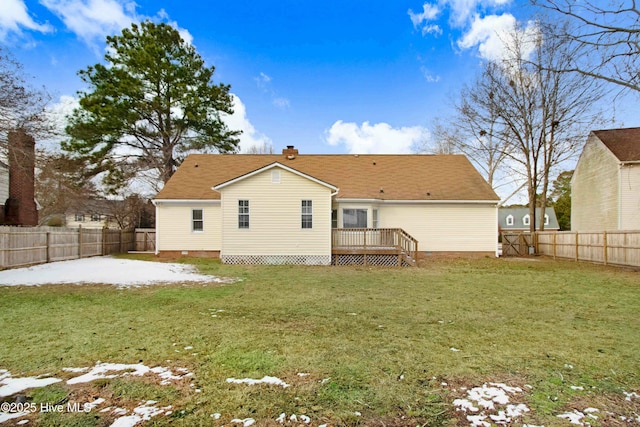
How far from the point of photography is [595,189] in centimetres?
2277

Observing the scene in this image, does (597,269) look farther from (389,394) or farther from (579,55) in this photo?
(389,394)

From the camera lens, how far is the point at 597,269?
14.2 m

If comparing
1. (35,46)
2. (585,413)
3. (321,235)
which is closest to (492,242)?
(321,235)

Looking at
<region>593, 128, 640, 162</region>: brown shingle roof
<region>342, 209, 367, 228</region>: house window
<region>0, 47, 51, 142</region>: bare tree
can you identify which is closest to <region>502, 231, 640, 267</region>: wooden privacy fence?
<region>593, 128, 640, 162</region>: brown shingle roof

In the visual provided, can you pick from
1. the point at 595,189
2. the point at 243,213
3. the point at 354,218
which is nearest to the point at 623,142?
the point at 595,189

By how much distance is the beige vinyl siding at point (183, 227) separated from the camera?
18328 millimetres

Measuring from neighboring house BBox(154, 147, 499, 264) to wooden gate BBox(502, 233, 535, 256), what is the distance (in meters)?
4.40

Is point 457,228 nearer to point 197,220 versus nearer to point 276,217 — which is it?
point 276,217

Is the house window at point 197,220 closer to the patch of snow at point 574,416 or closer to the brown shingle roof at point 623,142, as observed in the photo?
the patch of snow at point 574,416

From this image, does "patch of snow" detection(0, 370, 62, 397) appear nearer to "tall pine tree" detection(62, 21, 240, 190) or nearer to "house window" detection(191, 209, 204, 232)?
"house window" detection(191, 209, 204, 232)

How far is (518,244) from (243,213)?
1731cm

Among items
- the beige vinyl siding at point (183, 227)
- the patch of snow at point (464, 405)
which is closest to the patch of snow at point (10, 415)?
the patch of snow at point (464, 405)

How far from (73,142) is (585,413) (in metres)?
29.4

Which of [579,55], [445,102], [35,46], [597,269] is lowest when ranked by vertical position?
[597,269]
